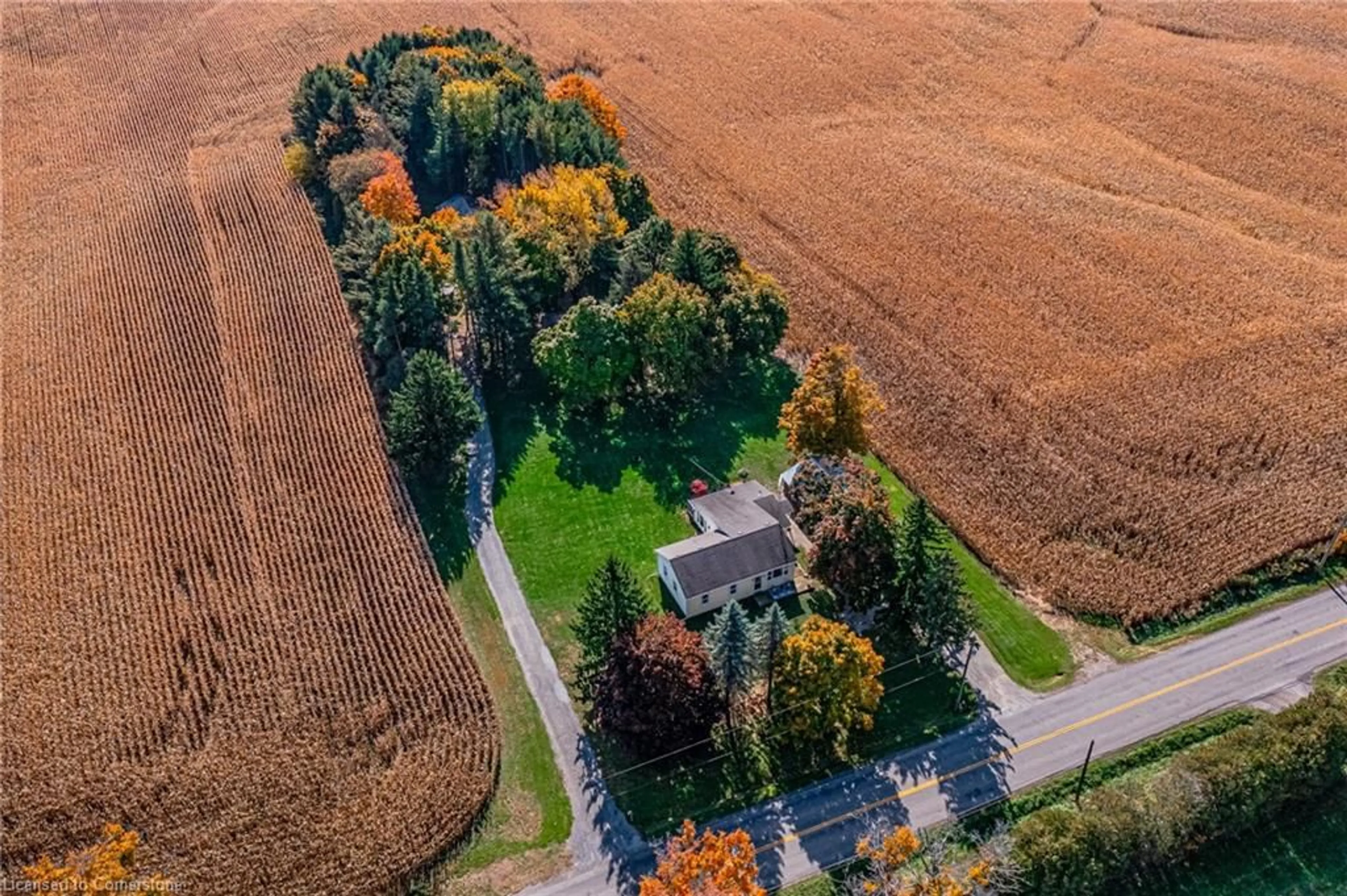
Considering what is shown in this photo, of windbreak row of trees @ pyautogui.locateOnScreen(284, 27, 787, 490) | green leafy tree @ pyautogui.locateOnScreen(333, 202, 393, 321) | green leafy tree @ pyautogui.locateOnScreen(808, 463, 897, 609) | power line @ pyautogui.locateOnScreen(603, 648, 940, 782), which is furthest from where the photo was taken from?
green leafy tree @ pyautogui.locateOnScreen(333, 202, 393, 321)

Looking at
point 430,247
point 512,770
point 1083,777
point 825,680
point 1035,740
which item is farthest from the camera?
point 430,247

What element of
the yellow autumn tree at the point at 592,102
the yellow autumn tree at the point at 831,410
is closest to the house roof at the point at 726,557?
the yellow autumn tree at the point at 831,410

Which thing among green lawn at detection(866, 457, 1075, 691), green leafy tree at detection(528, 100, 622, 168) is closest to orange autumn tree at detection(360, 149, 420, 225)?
green leafy tree at detection(528, 100, 622, 168)

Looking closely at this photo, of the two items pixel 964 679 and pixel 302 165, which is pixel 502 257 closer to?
pixel 302 165

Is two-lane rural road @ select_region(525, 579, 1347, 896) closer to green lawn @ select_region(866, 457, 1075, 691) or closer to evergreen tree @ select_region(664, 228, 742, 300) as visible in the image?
green lawn @ select_region(866, 457, 1075, 691)

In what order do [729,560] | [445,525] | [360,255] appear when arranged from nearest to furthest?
[729,560] → [445,525] → [360,255]

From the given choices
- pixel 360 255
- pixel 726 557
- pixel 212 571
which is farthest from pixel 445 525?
pixel 360 255

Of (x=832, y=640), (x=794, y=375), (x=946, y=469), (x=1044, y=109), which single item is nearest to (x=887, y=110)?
(x=1044, y=109)
